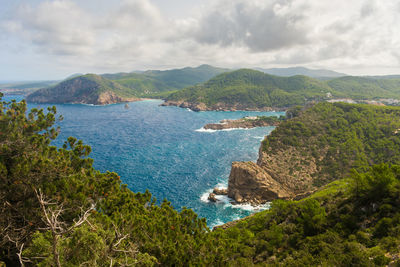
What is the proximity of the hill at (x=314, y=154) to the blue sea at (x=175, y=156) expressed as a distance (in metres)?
6.34

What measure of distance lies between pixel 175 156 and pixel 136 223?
61.1 metres

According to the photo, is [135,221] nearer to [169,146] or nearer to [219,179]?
[219,179]

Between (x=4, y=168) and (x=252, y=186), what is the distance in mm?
48237

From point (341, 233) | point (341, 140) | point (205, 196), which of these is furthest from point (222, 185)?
point (341, 140)

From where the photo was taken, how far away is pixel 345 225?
75.7 ft

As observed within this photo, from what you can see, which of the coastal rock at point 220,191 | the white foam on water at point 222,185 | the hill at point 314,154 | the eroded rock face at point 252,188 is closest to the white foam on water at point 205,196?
the coastal rock at point 220,191

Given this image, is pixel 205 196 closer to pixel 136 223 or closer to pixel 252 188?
pixel 252 188

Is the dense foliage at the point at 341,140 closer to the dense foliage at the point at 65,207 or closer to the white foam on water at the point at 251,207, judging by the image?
the white foam on water at the point at 251,207

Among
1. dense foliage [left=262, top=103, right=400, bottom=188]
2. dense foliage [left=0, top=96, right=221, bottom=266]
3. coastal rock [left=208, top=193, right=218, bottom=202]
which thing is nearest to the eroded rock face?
coastal rock [left=208, top=193, right=218, bottom=202]

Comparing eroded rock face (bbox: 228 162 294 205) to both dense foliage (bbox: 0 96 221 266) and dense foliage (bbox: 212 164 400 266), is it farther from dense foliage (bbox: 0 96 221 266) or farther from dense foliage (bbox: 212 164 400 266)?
dense foliage (bbox: 0 96 221 266)

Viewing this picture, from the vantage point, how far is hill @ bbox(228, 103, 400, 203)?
5394cm

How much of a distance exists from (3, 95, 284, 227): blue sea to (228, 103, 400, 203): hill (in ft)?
20.8

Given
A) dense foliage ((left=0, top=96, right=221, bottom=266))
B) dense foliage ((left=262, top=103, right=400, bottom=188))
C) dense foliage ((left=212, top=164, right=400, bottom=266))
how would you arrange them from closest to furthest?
1. dense foliage ((left=0, top=96, right=221, bottom=266))
2. dense foliage ((left=212, top=164, right=400, bottom=266))
3. dense foliage ((left=262, top=103, right=400, bottom=188))

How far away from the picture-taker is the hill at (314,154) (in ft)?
177
